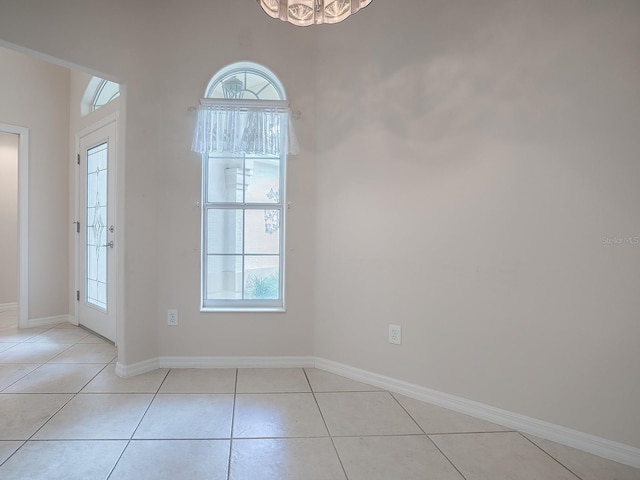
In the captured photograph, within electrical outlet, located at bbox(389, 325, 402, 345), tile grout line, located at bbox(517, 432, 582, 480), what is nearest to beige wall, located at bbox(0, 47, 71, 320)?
electrical outlet, located at bbox(389, 325, 402, 345)

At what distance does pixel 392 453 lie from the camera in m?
1.58

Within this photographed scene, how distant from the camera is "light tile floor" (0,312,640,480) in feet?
4.79

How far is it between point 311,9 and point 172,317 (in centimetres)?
220

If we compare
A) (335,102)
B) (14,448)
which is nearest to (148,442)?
(14,448)

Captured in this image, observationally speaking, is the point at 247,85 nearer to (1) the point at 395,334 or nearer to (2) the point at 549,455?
(1) the point at 395,334

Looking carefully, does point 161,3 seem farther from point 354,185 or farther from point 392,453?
point 392,453

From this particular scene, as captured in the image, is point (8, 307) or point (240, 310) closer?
point (240, 310)

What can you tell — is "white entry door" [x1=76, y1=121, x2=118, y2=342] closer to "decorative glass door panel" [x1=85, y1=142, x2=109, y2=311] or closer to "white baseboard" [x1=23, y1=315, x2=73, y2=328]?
"decorative glass door panel" [x1=85, y1=142, x2=109, y2=311]

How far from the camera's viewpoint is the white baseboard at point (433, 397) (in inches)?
62.5

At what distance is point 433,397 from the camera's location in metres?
2.07

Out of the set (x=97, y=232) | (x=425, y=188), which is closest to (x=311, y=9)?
(x=425, y=188)

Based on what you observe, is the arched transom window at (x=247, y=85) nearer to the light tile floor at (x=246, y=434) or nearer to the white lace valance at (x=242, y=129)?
the white lace valance at (x=242, y=129)

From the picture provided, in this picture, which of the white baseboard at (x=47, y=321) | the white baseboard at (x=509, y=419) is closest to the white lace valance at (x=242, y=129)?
the white baseboard at (x=509, y=419)

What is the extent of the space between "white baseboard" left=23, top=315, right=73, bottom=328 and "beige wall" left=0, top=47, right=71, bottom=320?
1.5 inches
